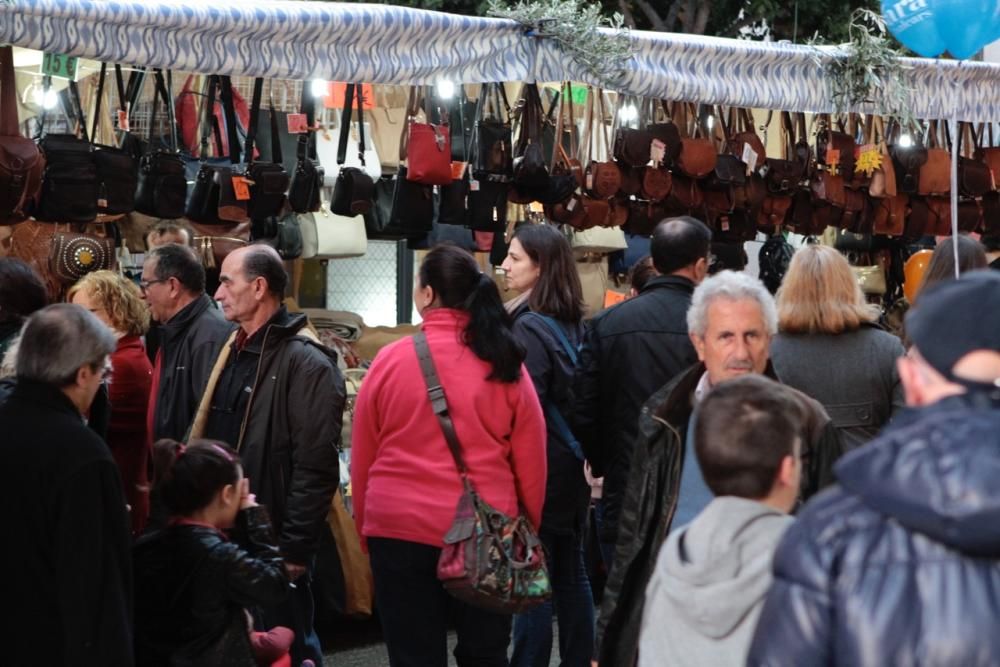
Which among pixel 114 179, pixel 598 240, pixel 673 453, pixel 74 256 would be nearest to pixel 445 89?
pixel 114 179

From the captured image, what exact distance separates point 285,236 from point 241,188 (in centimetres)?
137

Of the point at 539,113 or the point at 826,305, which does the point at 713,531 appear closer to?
the point at 826,305

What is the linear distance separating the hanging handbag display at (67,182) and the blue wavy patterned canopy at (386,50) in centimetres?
62

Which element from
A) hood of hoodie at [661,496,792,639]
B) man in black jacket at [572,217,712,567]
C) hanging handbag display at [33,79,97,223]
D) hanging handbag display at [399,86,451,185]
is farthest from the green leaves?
hood of hoodie at [661,496,792,639]

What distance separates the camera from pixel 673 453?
12.3ft

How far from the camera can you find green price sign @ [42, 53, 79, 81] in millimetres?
5008

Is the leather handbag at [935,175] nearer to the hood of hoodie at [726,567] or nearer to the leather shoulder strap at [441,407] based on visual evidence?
the leather shoulder strap at [441,407]

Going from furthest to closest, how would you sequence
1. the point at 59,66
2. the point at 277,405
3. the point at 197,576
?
the point at 59,66
the point at 277,405
the point at 197,576

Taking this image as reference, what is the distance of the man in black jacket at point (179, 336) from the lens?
536 centimetres

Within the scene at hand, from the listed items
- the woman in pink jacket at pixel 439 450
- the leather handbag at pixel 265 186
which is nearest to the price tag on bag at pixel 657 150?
the leather handbag at pixel 265 186

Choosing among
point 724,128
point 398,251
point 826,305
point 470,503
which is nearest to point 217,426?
point 470,503

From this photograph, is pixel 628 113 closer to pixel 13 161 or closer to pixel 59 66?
pixel 59 66

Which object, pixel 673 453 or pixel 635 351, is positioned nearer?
pixel 673 453

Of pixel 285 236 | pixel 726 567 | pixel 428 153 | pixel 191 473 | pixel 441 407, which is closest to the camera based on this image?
pixel 726 567
